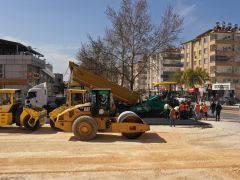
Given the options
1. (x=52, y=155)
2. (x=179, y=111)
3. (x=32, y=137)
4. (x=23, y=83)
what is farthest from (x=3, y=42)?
(x=52, y=155)

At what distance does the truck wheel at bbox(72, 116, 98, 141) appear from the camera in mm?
18906

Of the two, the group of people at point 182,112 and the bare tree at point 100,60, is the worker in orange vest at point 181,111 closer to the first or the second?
the group of people at point 182,112

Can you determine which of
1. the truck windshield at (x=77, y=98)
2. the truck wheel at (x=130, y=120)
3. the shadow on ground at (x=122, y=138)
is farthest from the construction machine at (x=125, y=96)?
the truck wheel at (x=130, y=120)

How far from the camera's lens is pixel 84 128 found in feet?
62.3

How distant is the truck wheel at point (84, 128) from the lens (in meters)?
18.9

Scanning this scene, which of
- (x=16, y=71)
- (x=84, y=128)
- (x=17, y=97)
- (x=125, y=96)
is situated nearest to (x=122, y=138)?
(x=84, y=128)

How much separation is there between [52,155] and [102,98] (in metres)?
5.51

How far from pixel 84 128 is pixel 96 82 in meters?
11.3

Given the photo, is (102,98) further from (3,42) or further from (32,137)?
(3,42)

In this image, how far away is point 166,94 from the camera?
31125 millimetres

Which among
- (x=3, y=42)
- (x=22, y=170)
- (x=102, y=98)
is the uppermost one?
(x=3, y=42)

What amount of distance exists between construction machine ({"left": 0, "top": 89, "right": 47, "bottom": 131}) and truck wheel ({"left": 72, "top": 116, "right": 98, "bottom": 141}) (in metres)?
4.58

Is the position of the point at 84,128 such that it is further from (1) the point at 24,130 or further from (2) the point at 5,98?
(2) the point at 5,98

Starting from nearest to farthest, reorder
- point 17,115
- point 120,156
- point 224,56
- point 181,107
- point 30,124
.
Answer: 1. point 120,156
2. point 30,124
3. point 17,115
4. point 181,107
5. point 224,56
